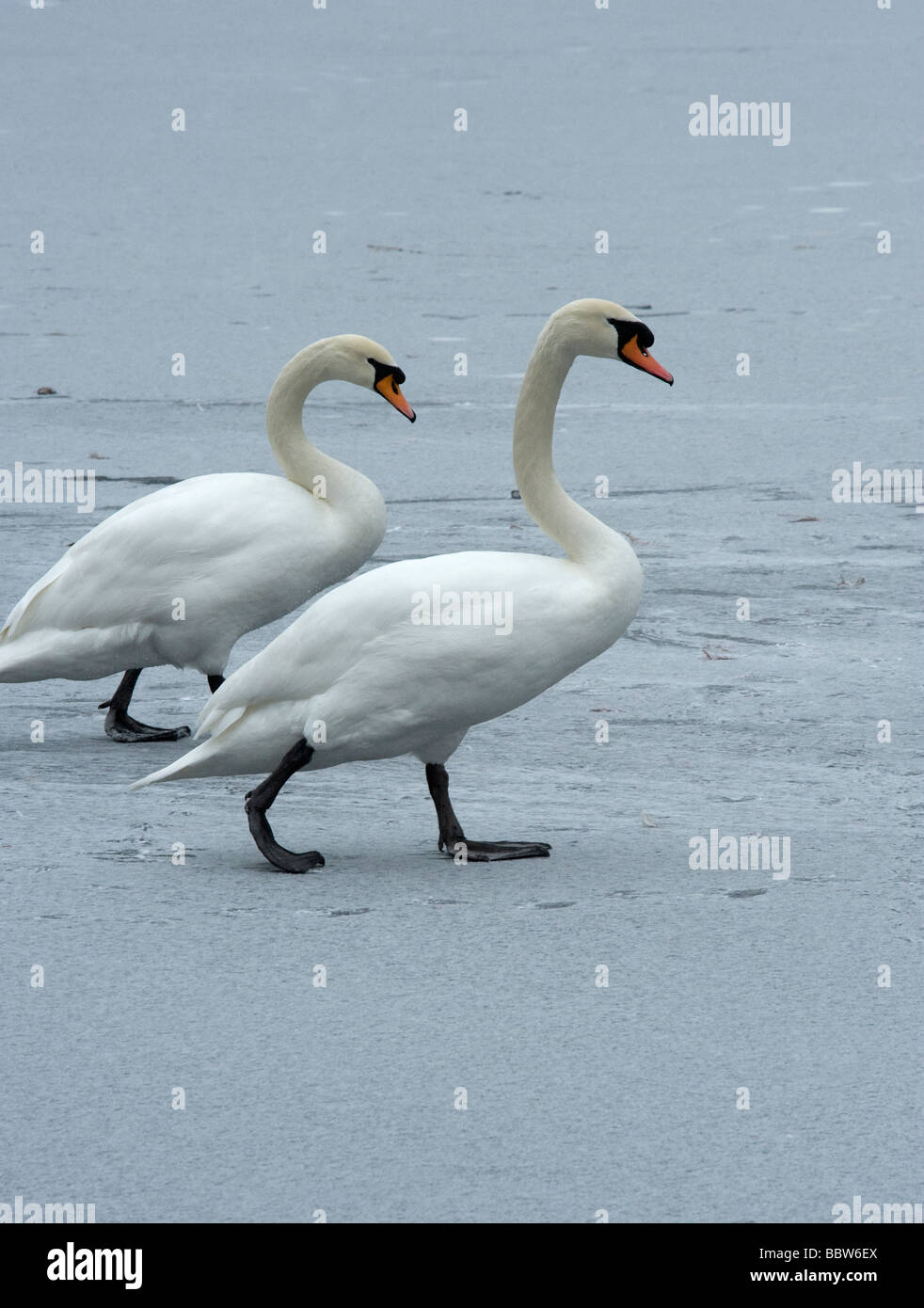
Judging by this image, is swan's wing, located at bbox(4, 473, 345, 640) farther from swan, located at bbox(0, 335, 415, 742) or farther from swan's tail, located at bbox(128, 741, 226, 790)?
swan's tail, located at bbox(128, 741, 226, 790)

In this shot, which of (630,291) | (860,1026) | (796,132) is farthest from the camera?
(796,132)

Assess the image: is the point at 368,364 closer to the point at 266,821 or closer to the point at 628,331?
the point at 628,331

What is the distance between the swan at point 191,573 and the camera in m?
6.57

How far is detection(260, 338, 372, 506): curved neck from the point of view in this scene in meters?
6.77

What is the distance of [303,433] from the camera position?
6824mm

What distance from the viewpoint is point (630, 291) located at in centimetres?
1319

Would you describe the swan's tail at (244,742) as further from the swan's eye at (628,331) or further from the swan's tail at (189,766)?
the swan's eye at (628,331)

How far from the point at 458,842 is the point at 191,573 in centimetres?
149

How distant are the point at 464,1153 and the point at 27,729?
3.32m

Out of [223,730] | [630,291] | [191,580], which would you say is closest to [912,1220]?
[223,730]

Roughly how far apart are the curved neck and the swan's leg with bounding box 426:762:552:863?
140 centimetres

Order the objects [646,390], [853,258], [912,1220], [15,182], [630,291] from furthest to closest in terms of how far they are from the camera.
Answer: [15,182], [853,258], [630,291], [646,390], [912,1220]

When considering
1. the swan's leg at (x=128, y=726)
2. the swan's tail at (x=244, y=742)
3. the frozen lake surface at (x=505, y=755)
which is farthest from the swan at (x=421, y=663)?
the swan's leg at (x=128, y=726)

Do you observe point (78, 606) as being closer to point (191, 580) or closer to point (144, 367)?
point (191, 580)
